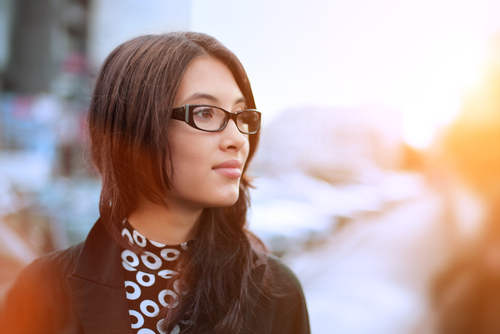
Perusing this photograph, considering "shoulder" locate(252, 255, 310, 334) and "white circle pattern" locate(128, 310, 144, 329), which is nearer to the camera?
"white circle pattern" locate(128, 310, 144, 329)

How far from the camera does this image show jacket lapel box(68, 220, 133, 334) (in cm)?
95

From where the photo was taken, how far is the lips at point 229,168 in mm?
991

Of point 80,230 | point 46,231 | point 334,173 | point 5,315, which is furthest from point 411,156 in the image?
point 5,315

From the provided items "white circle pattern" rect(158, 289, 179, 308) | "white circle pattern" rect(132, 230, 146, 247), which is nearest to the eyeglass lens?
"white circle pattern" rect(132, 230, 146, 247)

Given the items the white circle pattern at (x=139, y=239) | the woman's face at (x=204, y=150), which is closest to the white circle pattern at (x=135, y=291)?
the white circle pattern at (x=139, y=239)

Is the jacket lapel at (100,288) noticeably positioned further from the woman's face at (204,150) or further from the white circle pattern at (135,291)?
the woman's face at (204,150)

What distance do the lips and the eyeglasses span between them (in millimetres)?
89

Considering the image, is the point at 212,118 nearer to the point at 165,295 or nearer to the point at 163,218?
the point at 163,218

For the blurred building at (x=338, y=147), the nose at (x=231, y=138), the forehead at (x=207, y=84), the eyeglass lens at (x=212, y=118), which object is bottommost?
the blurred building at (x=338, y=147)

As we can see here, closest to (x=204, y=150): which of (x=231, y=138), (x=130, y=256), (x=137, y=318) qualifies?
(x=231, y=138)

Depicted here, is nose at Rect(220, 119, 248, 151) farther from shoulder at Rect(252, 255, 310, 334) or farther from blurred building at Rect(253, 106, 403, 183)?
blurred building at Rect(253, 106, 403, 183)

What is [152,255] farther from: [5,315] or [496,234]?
[496,234]

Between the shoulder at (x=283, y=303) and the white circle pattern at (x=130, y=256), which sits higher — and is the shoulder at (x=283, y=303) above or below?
below

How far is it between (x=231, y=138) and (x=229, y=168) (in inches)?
3.1
